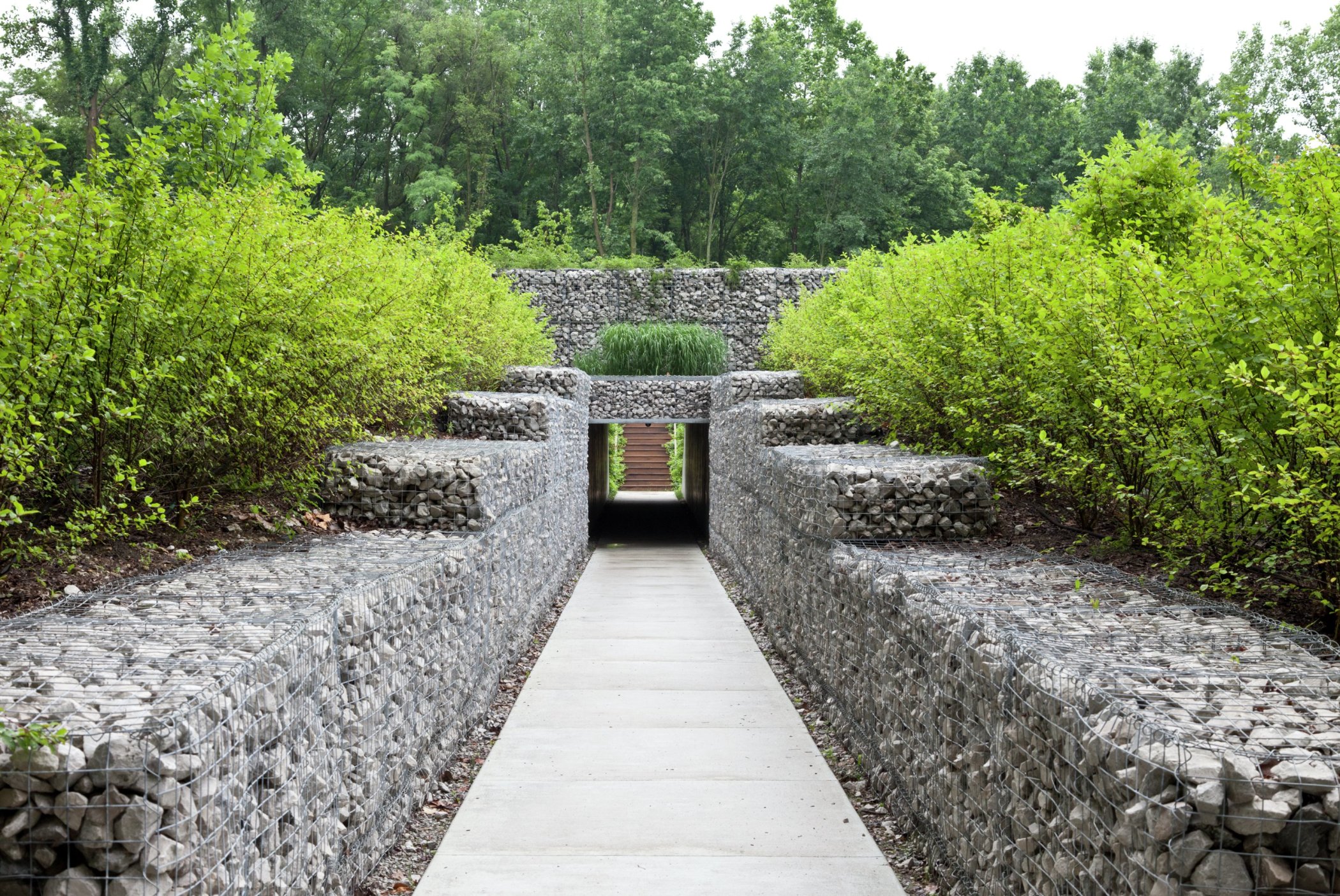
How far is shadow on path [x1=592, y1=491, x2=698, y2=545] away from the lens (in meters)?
15.7

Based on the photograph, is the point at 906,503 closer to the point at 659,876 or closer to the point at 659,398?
the point at 659,876

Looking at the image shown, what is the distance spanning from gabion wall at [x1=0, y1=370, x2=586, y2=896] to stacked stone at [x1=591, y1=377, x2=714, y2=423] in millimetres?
9466

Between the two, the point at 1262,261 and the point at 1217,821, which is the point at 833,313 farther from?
the point at 1217,821

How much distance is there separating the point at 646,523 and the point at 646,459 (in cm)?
1046

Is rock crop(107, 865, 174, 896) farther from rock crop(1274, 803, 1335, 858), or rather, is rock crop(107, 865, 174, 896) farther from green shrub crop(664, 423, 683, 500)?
green shrub crop(664, 423, 683, 500)

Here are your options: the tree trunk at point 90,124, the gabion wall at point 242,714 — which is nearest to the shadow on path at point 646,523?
the gabion wall at point 242,714

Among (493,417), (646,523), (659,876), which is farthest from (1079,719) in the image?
(646,523)

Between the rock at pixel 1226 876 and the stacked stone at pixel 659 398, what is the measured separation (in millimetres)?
13047

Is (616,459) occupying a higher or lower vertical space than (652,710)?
lower

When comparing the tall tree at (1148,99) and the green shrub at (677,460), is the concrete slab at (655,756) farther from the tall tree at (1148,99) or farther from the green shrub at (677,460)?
the tall tree at (1148,99)

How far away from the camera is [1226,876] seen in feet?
6.25

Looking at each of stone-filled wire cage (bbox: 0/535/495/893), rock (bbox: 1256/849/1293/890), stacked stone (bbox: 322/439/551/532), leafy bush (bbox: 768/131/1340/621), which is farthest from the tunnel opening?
rock (bbox: 1256/849/1293/890)

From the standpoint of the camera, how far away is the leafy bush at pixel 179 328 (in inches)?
146

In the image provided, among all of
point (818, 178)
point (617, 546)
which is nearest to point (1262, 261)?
point (617, 546)
